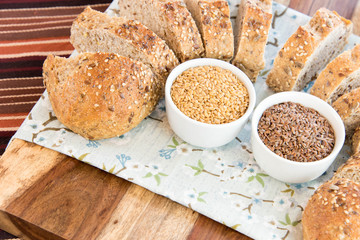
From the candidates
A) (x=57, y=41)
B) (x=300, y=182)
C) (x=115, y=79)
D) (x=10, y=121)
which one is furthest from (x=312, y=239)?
(x=57, y=41)

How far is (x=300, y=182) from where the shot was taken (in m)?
2.67

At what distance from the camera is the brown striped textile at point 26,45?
330cm

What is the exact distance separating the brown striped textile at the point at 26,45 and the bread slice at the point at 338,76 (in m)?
2.12

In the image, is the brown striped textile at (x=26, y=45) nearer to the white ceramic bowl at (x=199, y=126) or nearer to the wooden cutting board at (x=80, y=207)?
the wooden cutting board at (x=80, y=207)

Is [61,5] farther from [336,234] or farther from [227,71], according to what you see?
[336,234]

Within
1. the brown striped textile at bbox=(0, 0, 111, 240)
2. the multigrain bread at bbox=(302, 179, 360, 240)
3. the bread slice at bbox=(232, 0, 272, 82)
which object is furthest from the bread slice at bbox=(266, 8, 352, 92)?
the brown striped textile at bbox=(0, 0, 111, 240)

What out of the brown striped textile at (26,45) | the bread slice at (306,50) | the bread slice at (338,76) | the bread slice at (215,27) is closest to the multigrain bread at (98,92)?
the bread slice at (215,27)

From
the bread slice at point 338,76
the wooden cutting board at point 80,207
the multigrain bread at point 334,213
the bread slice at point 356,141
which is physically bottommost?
the wooden cutting board at point 80,207

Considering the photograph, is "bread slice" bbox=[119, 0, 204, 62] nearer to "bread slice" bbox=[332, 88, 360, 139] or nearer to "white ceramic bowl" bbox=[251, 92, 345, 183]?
"white ceramic bowl" bbox=[251, 92, 345, 183]

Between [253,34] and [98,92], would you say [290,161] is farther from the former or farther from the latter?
[98,92]

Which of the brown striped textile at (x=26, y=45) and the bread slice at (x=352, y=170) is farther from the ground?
the bread slice at (x=352, y=170)

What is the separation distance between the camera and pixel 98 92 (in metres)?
2.57

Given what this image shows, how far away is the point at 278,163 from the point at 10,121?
2079 millimetres

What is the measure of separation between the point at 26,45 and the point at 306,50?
7.99 ft
